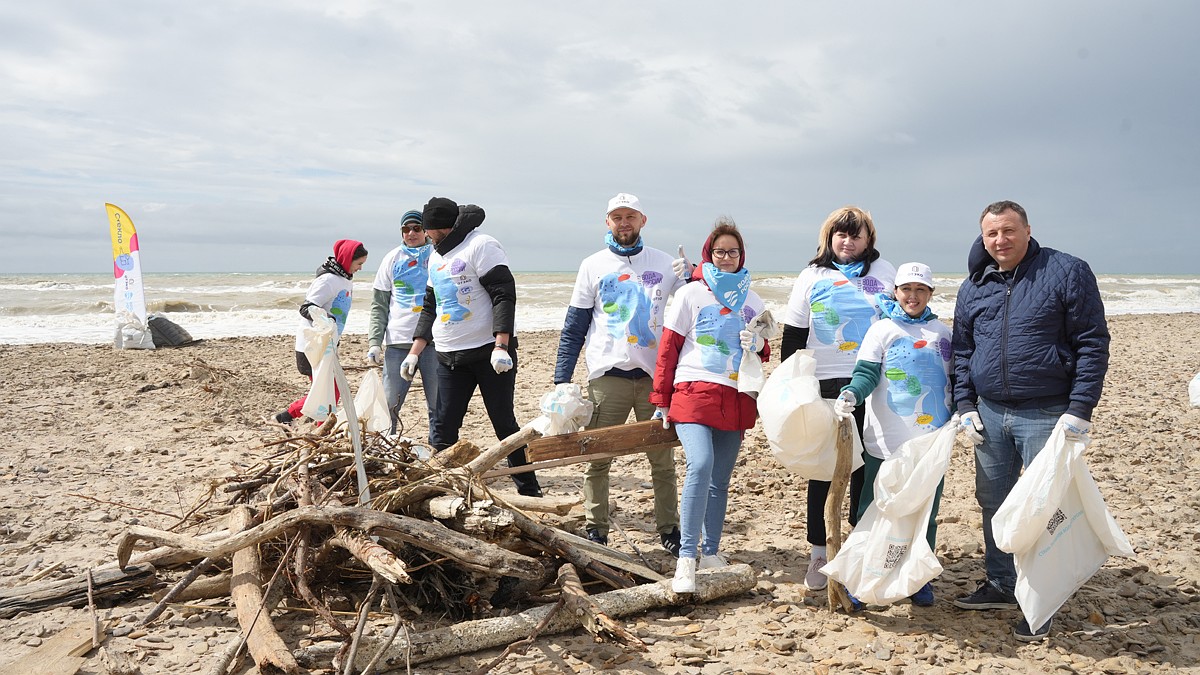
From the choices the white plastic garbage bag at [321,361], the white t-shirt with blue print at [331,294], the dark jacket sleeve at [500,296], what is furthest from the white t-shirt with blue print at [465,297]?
the white t-shirt with blue print at [331,294]

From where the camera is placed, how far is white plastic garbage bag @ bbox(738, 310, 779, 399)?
11.6ft

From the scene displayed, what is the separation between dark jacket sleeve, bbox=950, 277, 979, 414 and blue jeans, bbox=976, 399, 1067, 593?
6 cm

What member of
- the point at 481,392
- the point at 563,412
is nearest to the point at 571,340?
the point at 563,412

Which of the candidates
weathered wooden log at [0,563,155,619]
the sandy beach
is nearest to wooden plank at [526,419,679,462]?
the sandy beach

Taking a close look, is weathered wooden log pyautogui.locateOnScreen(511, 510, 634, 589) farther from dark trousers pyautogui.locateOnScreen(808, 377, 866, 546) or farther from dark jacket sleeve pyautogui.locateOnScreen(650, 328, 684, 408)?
dark trousers pyautogui.locateOnScreen(808, 377, 866, 546)

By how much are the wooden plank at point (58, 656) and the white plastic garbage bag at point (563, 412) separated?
206 centimetres

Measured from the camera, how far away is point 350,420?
3.31 meters

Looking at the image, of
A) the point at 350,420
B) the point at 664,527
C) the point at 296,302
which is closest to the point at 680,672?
the point at 664,527

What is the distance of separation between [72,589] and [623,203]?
3168 millimetres

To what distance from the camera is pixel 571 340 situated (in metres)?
4.18

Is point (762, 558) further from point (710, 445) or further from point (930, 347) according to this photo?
point (930, 347)

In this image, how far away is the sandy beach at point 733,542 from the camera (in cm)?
308

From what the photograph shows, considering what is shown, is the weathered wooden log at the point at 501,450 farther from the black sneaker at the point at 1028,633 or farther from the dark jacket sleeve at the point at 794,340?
the black sneaker at the point at 1028,633

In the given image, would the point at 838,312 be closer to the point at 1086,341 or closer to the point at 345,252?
the point at 1086,341
